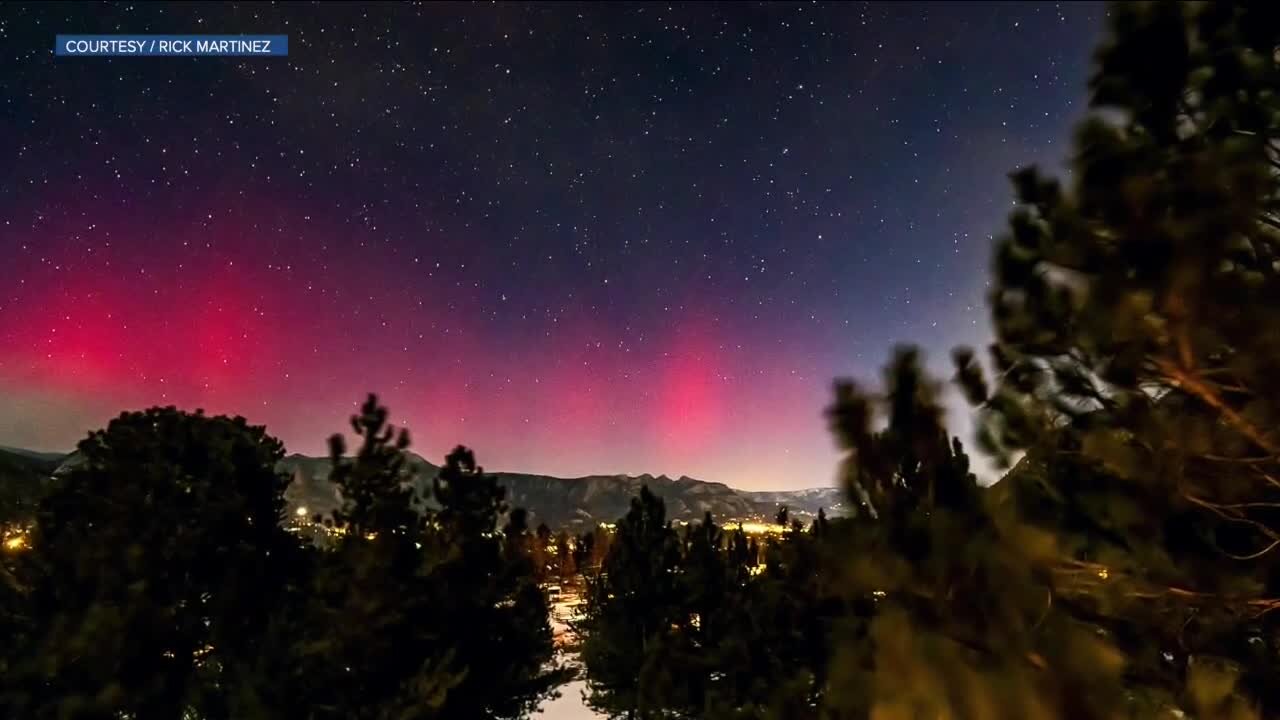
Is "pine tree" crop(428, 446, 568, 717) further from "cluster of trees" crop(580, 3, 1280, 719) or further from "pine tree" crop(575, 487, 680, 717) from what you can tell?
"cluster of trees" crop(580, 3, 1280, 719)

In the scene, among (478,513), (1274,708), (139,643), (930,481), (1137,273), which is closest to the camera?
(930,481)

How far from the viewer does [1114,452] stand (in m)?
3.73

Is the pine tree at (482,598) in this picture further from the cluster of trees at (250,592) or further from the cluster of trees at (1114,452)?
the cluster of trees at (1114,452)

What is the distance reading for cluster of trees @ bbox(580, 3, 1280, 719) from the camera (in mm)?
2758

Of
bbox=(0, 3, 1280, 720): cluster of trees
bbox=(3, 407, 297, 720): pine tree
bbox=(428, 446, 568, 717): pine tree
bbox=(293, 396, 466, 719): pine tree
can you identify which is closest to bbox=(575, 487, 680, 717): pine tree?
bbox=(428, 446, 568, 717): pine tree

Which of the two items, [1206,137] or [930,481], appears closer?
[930,481]

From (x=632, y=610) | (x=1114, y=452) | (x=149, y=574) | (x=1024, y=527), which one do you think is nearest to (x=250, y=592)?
(x=149, y=574)

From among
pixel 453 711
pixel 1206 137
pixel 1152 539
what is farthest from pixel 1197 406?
pixel 453 711

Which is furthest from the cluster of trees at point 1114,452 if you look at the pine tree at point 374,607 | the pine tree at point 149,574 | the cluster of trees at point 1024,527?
the pine tree at point 149,574

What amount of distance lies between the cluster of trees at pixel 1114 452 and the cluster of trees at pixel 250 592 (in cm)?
638

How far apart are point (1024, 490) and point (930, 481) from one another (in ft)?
11.3

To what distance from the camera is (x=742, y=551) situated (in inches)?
850

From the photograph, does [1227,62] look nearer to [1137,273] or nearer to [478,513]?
[1137,273]

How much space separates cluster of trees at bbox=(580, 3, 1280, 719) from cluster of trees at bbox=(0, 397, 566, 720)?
6.38 metres
